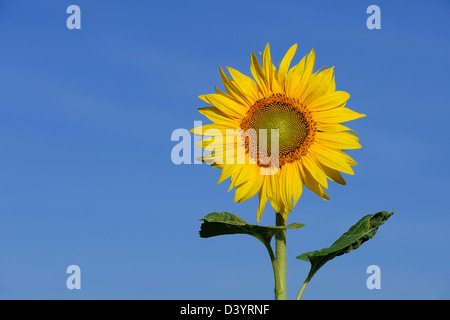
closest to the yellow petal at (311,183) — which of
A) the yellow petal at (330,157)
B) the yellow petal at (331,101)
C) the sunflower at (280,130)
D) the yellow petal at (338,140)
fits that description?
the sunflower at (280,130)

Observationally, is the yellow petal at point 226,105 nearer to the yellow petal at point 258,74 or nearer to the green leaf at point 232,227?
the yellow petal at point 258,74

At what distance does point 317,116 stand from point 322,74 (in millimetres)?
375

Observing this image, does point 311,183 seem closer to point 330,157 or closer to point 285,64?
point 330,157

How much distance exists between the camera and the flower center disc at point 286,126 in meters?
4.90

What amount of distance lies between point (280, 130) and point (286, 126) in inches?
2.5

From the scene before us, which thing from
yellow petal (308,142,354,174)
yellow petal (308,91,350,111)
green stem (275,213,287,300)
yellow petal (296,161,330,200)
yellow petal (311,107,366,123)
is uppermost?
yellow petal (308,91,350,111)

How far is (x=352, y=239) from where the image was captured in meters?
4.66

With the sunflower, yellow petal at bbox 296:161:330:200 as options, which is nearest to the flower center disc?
the sunflower

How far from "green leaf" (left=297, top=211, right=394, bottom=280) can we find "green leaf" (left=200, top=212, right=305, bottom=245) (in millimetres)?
466

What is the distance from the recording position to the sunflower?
475 centimetres

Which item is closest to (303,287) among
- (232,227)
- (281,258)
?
(281,258)

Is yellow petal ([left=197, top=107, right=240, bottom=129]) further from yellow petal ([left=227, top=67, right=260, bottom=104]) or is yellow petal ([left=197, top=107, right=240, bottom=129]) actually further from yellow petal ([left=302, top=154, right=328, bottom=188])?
yellow petal ([left=302, top=154, right=328, bottom=188])

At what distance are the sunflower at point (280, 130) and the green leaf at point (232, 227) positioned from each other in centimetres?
16
